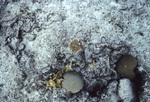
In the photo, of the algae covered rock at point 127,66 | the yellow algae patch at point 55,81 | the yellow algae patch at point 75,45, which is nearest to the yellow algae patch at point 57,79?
the yellow algae patch at point 55,81

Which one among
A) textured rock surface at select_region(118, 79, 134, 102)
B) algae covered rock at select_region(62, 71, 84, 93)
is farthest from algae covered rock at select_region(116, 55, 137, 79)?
algae covered rock at select_region(62, 71, 84, 93)

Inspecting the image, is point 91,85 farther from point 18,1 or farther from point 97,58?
point 18,1

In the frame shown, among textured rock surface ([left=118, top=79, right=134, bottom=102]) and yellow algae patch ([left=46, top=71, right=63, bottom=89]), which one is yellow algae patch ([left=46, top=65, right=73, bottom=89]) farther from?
textured rock surface ([left=118, top=79, right=134, bottom=102])

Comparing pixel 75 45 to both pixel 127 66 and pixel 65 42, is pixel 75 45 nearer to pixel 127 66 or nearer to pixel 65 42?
pixel 65 42

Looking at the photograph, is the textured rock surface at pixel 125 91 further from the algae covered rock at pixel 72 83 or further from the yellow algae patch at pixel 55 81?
the yellow algae patch at pixel 55 81

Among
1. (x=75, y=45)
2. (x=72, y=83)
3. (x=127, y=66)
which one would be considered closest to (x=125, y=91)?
(x=127, y=66)
